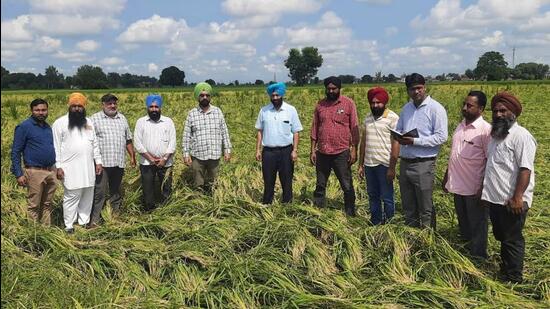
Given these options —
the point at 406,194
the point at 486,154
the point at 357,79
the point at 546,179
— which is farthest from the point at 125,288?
the point at 357,79

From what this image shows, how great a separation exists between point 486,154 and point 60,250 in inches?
136

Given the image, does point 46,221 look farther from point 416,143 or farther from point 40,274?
point 416,143

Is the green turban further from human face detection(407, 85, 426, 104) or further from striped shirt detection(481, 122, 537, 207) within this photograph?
striped shirt detection(481, 122, 537, 207)

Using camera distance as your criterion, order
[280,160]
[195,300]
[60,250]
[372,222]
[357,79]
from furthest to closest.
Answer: [357,79] < [280,160] < [372,222] < [60,250] < [195,300]

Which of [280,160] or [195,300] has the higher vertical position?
[280,160]

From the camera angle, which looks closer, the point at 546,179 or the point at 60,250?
the point at 60,250

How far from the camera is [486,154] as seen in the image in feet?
11.8

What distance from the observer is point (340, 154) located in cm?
496

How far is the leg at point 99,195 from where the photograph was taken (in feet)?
16.8

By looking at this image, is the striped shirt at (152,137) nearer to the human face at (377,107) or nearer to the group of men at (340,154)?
the group of men at (340,154)

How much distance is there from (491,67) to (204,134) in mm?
79831

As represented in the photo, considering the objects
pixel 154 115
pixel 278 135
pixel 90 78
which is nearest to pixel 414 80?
pixel 278 135

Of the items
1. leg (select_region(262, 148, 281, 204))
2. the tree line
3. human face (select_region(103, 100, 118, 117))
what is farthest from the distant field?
the tree line

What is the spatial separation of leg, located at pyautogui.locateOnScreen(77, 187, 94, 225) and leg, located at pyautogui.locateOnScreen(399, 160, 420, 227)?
10.2 ft
